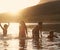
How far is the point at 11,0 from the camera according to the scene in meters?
38.3

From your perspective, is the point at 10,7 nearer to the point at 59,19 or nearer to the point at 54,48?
the point at 59,19

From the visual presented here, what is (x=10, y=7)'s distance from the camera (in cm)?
3694

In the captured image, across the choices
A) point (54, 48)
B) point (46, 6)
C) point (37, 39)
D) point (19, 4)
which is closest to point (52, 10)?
point (46, 6)

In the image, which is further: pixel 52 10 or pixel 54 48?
pixel 52 10

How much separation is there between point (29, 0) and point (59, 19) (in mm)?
4630

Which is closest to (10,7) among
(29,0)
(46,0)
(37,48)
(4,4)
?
(4,4)

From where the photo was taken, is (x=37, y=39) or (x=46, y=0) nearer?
(x=37, y=39)

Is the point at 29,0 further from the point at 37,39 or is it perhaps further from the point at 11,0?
the point at 37,39

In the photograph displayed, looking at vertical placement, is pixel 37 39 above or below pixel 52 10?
below

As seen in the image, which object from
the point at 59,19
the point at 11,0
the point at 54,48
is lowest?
the point at 54,48

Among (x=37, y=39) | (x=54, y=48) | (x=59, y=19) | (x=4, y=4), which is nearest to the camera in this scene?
(x=54, y=48)

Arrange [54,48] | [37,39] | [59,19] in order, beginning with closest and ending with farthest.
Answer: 1. [54,48]
2. [37,39]
3. [59,19]

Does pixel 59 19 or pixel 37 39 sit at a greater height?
pixel 59 19

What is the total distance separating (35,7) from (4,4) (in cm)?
476
